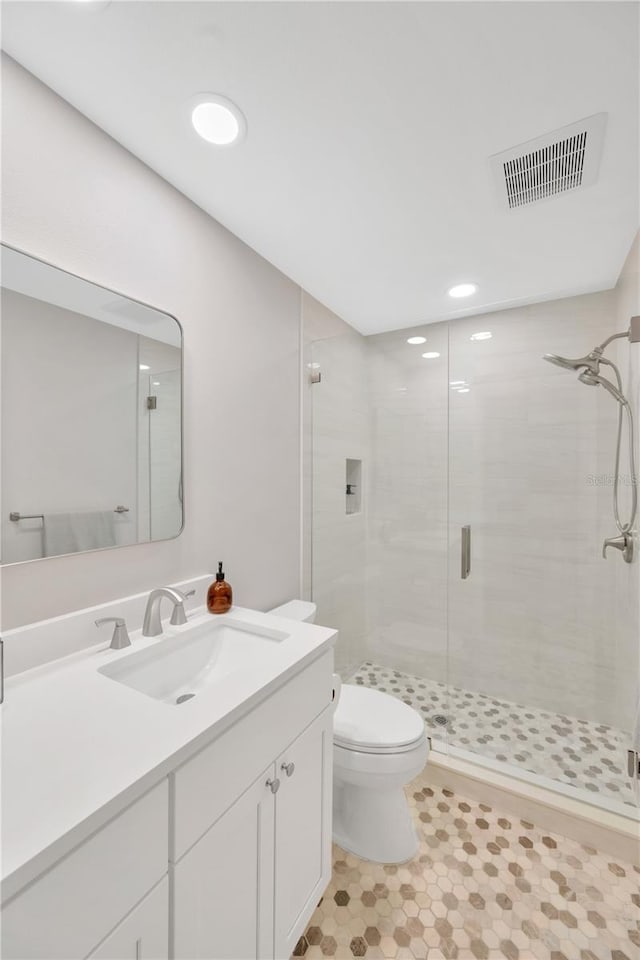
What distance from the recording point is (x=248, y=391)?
5.64 feet

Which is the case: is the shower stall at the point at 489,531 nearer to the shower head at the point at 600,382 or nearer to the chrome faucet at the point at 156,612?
the shower head at the point at 600,382

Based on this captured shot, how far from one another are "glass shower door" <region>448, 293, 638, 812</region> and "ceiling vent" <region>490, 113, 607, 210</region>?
0.82 m

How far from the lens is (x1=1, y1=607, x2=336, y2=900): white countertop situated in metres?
0.54

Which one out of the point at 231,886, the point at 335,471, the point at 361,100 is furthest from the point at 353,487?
the point at 231,886

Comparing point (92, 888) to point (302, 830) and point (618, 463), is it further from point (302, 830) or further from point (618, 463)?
point (618, 463)

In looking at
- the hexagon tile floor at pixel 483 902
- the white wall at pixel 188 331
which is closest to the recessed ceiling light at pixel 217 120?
the white wall at pixel 188 331

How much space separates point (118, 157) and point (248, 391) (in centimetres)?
82

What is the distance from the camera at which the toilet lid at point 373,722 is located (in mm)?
1476

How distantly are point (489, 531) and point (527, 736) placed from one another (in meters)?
0.99

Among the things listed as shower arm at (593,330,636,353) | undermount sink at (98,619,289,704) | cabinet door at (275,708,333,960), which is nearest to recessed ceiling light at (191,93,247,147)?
undermount sink at (98,619,289,704)

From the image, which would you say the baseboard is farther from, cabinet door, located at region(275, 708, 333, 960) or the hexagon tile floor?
cabinet door, located at region(275, 708, 333, 960)

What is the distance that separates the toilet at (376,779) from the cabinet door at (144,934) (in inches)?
34.7

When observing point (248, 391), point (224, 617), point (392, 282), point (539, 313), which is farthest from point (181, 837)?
point (539, 313)

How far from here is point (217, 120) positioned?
3.71 ft
